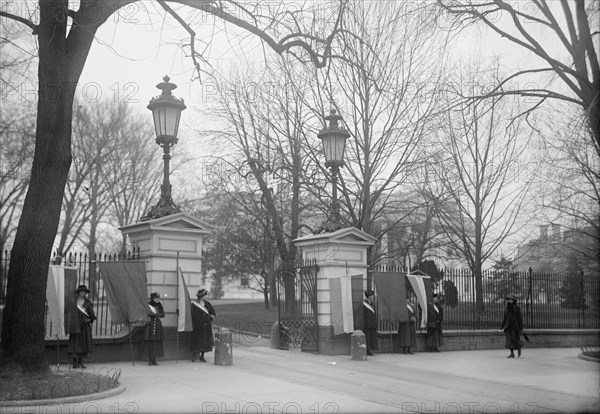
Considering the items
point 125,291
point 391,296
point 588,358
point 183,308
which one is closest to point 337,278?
point 391,296

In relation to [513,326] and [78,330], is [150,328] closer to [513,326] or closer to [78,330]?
[78,330]

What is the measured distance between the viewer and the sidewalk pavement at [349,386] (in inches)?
376

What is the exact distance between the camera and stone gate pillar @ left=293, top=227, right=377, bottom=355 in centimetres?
1697

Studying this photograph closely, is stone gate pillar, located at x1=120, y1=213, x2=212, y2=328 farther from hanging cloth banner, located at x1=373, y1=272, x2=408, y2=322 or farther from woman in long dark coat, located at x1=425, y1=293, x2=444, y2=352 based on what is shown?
woman in long dark coat, located at x1=425, y1=293, x2=444, y2=352

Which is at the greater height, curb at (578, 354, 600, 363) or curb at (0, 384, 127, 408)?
curb at (0, 384, 127, 408)

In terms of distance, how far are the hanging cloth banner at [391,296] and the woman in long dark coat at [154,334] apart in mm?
6056

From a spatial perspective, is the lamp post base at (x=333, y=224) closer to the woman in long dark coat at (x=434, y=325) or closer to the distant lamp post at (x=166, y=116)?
the woman in long dark coat at (x=434, y=325)

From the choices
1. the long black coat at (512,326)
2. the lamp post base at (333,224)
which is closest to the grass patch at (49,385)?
the lamp post base at (333,224)

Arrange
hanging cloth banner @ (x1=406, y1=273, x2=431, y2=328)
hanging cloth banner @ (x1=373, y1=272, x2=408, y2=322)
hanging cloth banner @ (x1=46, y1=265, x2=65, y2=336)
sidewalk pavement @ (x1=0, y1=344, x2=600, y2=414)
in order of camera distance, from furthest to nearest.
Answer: hanging cloth banner @ (x1=406, y1=273, x2=431, y2=328) < hanging cloth banner @ (x1=373, y1=272, x2=408, y2=322) < hanging cloth banner @ (x1=46, y1=265, x2=65, y2=336) < sidewalk pavement @ (x1=0, y1=344, x2=600, y2=414)

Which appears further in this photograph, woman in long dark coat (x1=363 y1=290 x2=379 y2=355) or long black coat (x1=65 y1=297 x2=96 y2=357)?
woman in long dark coat (x1=363 y1=290 x2=379 y2=355)

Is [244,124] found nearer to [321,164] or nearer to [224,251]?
[321,164]

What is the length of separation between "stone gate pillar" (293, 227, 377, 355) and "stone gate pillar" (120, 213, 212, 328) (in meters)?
3.48

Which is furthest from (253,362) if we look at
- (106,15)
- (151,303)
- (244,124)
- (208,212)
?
(208,212)

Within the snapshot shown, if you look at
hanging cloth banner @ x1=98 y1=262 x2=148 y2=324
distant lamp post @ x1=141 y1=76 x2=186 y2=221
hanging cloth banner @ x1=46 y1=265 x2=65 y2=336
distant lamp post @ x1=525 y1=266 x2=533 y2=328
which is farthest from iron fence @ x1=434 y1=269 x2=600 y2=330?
hanging cloth banner @ x1=46 y1=265 x2=65 y2=336
